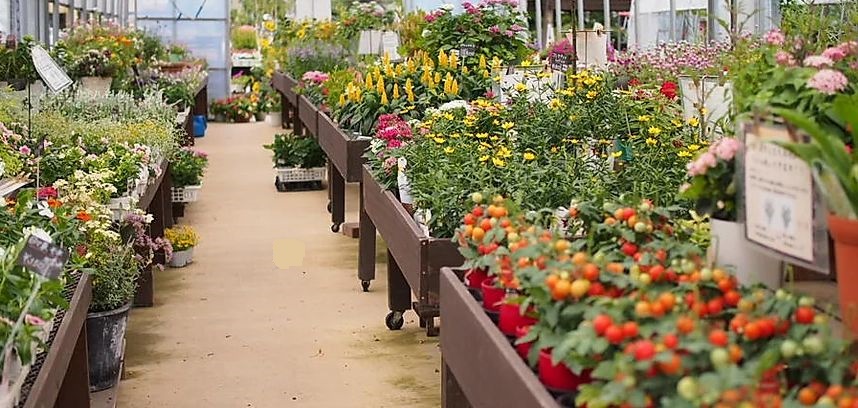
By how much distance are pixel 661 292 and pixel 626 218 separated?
41cm

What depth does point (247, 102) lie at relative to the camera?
16.8 metres

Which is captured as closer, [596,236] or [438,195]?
[596,236]

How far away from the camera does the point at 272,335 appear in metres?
4.98

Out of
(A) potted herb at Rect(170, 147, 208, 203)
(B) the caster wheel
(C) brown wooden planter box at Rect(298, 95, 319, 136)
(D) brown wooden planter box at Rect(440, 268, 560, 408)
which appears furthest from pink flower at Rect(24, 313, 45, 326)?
(A) potted herb at Rect(170, 147, 208, 203)

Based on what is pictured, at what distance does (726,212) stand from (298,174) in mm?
7925

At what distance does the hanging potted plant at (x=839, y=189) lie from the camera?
62.6 inches

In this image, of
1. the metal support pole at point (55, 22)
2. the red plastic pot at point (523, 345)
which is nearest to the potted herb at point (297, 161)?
the metal support pole at point (55, 22)

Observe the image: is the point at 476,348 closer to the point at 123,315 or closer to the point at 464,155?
the point at 464,155

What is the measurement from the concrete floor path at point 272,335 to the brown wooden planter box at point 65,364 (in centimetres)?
82

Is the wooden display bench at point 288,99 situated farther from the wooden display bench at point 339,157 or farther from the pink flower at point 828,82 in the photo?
the pink flower at point 828,82

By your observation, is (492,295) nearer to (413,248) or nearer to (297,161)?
(413,248)

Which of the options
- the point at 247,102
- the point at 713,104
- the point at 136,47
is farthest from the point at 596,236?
the point at 247,102

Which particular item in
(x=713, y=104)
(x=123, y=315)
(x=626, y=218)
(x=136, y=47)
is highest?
(x=136, y=47)

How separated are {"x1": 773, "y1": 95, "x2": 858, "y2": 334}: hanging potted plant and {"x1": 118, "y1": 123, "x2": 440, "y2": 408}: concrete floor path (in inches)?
99.4
